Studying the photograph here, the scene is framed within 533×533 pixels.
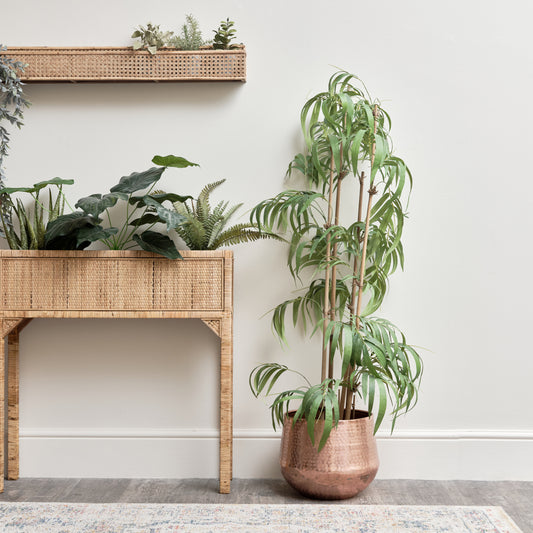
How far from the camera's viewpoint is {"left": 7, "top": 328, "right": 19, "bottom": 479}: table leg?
2.22 m

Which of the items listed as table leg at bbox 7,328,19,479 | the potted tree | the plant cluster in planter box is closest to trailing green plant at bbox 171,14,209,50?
the plant cluster in planter box

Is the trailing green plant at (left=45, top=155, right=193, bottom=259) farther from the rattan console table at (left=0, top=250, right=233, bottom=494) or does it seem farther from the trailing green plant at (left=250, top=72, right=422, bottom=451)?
the trailing green plant at (left=250, top=72, right=422, bottom=451)

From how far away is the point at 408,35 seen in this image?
2.31 metres

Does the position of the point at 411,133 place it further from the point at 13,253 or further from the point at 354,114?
the point at 13,253

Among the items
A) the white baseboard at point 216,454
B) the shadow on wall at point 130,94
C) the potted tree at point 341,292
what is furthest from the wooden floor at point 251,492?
the shadow on wall at point 130,94

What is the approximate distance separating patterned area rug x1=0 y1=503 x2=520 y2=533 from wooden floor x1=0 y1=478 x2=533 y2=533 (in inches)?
3.9

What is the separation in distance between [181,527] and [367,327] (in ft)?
2.97

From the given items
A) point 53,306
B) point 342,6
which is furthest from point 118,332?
point 342,6

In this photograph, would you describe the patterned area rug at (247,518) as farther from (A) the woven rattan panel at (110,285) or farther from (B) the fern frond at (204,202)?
(B) the fern frond at (204,202)

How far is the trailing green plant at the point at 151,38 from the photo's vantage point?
2.21 m

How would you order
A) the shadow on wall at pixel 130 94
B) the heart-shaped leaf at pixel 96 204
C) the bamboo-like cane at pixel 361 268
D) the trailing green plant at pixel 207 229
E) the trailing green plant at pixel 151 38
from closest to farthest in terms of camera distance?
the heart-shaped leaf at pixel 96 204, the bamboo-like cane at pixel 361 268, the trailing green plant at pixel 207 229, the trailing green plant at pixel 151 38, the shadow on wall at pixel 130 94

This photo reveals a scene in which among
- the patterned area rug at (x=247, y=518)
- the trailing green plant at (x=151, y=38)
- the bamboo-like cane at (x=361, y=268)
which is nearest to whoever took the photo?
the patterned area rug at (x=247, y=518)

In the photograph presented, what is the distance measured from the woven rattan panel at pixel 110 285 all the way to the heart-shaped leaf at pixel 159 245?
6 centimetres

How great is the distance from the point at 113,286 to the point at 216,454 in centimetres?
81
